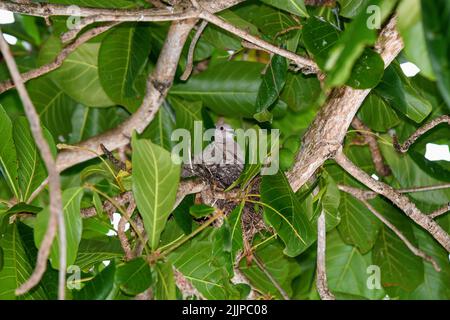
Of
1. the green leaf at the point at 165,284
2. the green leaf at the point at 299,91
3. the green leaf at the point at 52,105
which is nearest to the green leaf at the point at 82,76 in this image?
the green leaf at the point at 52,105

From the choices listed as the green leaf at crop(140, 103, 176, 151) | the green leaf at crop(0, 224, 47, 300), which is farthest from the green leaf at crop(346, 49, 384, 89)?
the green leaf at crop(140, 103, 176, 151)

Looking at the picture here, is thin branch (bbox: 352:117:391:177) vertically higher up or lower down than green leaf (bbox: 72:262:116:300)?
higher up

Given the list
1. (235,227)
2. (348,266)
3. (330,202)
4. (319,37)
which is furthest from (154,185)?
(348,266)

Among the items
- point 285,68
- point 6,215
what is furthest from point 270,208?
point 6,215

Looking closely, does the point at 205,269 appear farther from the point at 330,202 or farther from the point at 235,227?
the point at 330,202

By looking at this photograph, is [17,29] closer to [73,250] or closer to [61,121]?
[61,121]

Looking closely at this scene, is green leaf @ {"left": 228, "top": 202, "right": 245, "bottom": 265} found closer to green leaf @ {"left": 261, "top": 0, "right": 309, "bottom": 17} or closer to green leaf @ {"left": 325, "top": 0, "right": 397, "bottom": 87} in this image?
green leaf @ {"left": 261, "top": 0, "right": 309, "bottom": 17}

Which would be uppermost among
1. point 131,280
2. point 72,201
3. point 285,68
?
point 285,68
